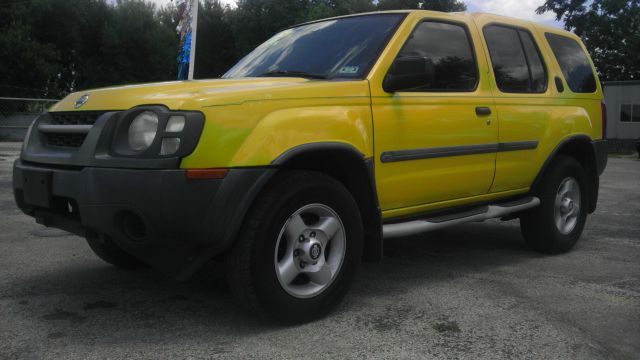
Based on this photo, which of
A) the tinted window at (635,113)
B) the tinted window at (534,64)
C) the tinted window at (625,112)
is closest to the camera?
the tinted window at (534,64)

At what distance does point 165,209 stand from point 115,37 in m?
40.6

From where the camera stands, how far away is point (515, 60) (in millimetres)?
4957

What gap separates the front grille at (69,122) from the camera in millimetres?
3334

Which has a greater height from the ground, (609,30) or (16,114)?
(609,30)

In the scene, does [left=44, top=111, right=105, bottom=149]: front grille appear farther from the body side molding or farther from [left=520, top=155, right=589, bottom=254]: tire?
[left=520, top=155, right=589, bottom=254]: tire

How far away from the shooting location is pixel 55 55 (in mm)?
33781

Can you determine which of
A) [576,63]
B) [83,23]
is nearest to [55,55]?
[83,23]

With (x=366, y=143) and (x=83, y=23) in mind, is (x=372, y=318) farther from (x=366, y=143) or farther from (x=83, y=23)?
(x=83, y=23)

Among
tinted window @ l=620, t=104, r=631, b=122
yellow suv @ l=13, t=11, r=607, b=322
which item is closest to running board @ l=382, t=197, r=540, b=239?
yellow suv @ l=13, t=11, r=607, b=322

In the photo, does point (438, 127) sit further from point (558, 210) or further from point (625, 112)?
point (625, 112)

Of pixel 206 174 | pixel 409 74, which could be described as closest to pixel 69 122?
pixel 206 174

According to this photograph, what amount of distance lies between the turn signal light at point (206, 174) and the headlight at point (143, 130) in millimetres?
292

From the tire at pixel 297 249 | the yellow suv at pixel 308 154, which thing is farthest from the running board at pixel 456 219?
the tire at pixel 297 249

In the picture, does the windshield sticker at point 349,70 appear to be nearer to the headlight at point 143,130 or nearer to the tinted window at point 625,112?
the headlight at point 143,130
